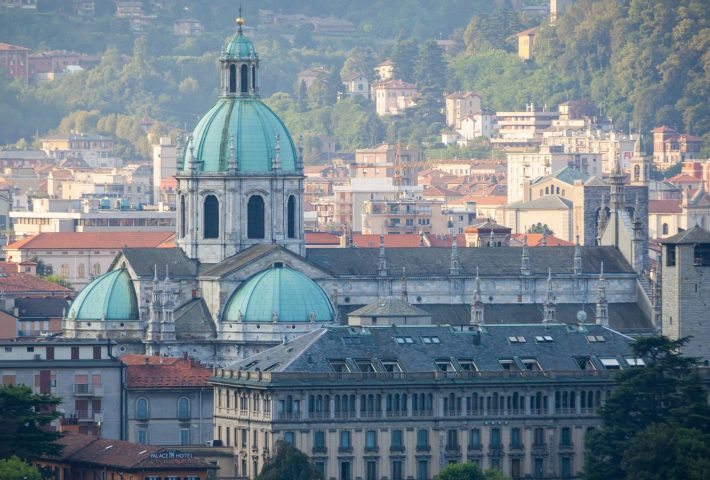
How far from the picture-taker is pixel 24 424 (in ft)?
409

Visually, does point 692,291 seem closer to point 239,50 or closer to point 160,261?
point 160,261

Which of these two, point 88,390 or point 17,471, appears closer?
point 17,471

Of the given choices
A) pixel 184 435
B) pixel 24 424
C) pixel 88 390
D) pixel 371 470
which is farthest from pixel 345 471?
pixel 88 390

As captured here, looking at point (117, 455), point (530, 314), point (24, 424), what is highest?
point (530, 314)

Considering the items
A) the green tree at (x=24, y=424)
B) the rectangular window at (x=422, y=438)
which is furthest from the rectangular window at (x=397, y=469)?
the green tree at (x=24, y=424)

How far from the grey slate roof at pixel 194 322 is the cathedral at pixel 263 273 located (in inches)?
2.2

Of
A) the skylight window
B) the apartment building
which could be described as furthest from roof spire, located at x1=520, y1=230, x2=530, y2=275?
the apartment building

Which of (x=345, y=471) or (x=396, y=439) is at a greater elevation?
(x=396, y=439)

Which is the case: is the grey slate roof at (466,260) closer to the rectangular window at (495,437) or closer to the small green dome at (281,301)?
the small green dome at (281,301)

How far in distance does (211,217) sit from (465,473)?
1319 inches

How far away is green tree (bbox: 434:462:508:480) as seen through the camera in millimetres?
124137

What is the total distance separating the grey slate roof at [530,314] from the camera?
153625mm

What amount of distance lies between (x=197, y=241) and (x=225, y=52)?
9309mm

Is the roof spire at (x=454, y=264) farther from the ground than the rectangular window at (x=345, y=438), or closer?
farther from the ground
